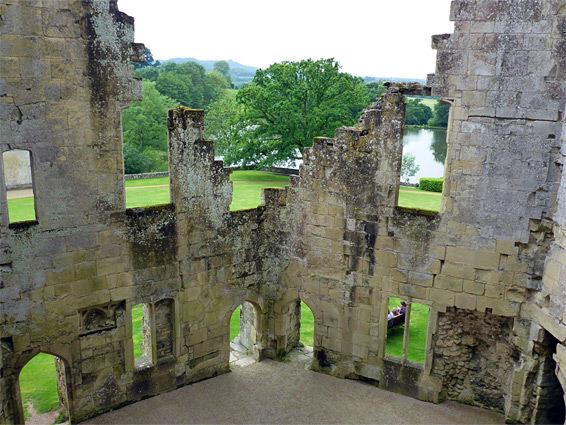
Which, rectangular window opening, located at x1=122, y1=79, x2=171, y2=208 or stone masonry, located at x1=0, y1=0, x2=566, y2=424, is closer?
stone masonry, located at x1=0, y1=0, x2=566, y2=424

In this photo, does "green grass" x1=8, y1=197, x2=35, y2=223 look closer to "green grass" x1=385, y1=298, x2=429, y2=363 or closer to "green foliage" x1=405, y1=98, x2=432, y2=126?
"green grass" x1=385, y1=298, x2=429, y2=363

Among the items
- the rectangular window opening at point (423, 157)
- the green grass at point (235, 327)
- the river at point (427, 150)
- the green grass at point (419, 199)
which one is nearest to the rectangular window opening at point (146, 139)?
the green grass at point (419, 199)

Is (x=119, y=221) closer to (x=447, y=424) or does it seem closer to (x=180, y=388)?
(x=180, y=388)

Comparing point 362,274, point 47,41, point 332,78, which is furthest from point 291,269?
point 332,78

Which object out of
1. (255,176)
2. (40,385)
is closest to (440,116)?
(255,176)

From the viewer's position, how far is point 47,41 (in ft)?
26.3

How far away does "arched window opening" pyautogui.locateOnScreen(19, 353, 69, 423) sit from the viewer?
10.0m

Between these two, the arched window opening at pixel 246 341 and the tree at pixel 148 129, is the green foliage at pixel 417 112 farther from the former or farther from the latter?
the arched window opening at pixel 246 341

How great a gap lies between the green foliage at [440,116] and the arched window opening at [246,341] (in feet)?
152

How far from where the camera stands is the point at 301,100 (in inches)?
1101

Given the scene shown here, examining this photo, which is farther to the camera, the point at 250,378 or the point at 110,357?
the point at 250,378

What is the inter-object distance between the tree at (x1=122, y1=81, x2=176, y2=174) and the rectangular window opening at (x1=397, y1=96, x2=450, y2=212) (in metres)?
16.6

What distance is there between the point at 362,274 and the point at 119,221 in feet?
16.3

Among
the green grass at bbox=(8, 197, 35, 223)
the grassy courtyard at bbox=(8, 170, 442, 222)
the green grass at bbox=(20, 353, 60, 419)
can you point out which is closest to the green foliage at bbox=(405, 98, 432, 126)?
the grassy courtyard at bbox=(8, 170, 442, 222)
